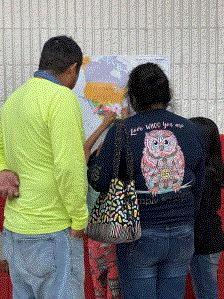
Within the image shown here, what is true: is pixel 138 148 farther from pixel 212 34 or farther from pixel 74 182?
pixel 212 34

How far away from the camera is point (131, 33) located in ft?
16.2

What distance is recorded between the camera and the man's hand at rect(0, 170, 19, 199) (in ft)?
10.8

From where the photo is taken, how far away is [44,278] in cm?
333

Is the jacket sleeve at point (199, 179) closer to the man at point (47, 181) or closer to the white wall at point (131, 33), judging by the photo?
the man at point (47, 181)

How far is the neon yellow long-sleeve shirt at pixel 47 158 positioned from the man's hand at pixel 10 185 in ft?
0.09

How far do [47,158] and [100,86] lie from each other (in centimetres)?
172

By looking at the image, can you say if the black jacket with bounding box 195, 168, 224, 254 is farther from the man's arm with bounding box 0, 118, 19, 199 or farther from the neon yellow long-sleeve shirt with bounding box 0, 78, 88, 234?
the man's arm with bounding box 0, 118, 19, 199

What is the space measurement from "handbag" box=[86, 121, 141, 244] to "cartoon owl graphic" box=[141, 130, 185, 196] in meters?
0.09

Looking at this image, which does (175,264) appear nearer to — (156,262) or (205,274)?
(156,262)

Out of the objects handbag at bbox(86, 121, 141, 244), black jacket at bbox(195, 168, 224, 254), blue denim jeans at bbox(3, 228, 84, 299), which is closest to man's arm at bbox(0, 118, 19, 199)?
blue denim jeans at bbox(3, 228, 84, 299)

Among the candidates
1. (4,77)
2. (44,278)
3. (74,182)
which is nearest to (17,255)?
(44,278)

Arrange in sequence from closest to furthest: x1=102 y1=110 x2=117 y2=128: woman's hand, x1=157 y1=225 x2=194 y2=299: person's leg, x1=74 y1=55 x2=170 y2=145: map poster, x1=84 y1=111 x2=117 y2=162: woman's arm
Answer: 1. x1=157 y1=225 x2=194 y2=299: person's leg
2. x1=84 y1=111 x2=117 y2=162: woman's arm
3. x1=102 y1=110 x2=117 y2=128: woman's hand
4. x1=74 y1=55 x2=170 y2=145: map poster

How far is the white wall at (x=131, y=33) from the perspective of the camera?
4898 mm

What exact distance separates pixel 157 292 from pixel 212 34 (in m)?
2.14
